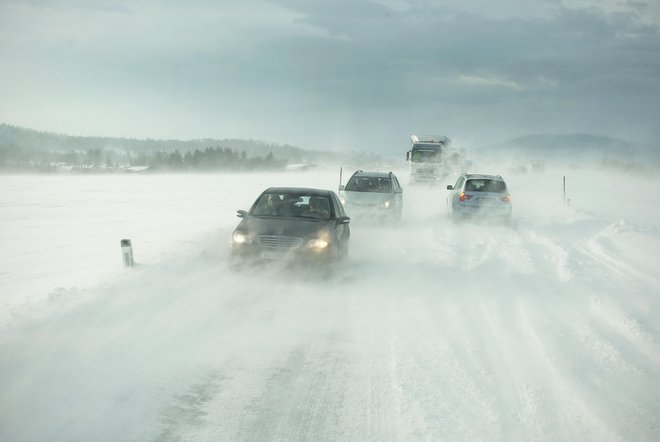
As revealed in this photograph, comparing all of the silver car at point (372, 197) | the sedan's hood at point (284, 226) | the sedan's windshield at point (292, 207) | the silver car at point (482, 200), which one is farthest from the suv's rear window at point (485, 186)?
the sedan's hood at point (284, 226)

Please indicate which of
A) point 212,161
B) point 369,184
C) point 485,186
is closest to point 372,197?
point 369,184

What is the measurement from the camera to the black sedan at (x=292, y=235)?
27.9 ft

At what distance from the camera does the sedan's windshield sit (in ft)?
31.1

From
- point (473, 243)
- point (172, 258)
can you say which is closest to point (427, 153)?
point (473, 243)

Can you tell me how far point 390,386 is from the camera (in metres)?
4.50

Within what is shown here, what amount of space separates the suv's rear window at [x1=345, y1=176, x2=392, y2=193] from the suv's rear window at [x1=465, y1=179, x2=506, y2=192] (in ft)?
9.05

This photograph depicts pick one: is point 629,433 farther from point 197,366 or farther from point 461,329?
point 197,366

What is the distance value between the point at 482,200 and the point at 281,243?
10405 mm

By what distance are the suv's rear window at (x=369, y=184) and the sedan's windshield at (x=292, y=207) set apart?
7506 mm

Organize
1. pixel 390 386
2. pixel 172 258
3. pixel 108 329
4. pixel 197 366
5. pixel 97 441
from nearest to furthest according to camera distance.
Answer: pixel 97 441
pixel 390 386
pixel 197 366
pixel 108 329
pixel 172 258

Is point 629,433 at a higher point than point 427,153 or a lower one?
lower

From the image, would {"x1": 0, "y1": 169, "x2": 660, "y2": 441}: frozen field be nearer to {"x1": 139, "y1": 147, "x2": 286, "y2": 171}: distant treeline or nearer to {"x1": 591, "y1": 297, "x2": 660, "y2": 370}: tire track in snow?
{"x1": 591, "y1": 297, "x2": 660, "y2": 370}: tire track in snow

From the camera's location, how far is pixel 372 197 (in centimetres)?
1672

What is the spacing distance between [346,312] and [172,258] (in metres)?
5.17
